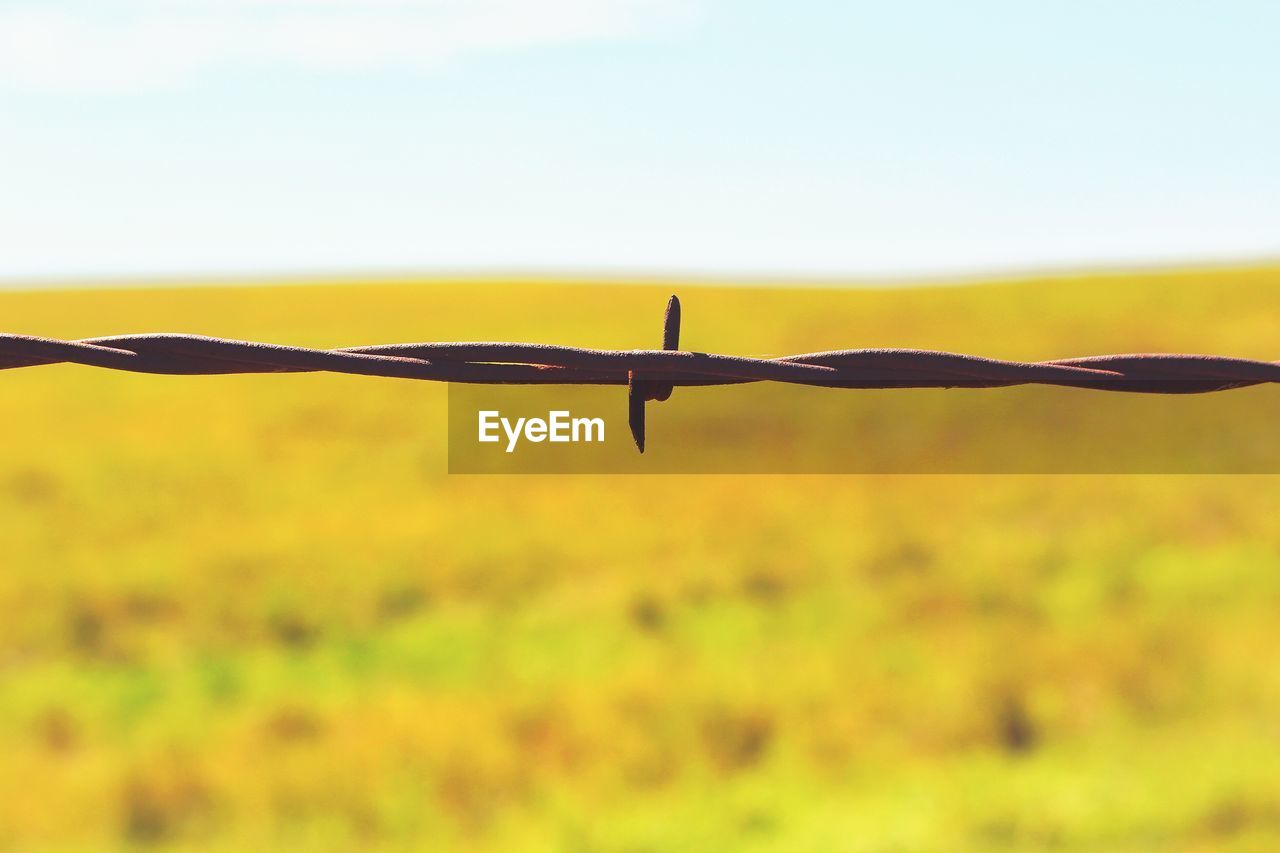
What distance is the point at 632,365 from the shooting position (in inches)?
64.8

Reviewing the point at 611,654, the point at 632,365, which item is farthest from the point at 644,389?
the point at 611,654

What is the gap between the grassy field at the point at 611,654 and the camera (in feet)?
21.0

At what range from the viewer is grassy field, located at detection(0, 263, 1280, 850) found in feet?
21.0

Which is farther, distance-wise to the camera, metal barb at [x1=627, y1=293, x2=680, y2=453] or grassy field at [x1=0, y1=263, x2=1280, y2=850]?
grassy field at [x1=0, y1=263, x2=1280, y2=850]

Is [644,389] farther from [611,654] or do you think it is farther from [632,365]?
[611,654]

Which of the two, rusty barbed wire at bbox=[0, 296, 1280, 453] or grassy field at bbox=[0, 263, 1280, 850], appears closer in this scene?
rusty barbed wire at bbox=[0, 296, 1280, 453]

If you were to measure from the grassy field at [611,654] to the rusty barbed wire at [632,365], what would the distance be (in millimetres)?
4534

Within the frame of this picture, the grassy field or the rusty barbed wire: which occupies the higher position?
the rusty barbed wire

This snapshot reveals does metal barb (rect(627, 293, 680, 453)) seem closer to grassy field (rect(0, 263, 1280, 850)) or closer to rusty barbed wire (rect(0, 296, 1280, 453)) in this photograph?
rusty barbed wire (rect(0, 296, 1280, 453))

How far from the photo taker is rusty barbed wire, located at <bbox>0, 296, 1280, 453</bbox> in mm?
1625

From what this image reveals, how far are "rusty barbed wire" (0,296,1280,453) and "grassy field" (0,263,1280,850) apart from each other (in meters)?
4.53

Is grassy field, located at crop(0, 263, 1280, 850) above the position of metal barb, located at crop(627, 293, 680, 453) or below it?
below

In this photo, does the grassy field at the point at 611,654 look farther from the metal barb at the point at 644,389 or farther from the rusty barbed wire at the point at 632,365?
the metal barb at the point at 644,389

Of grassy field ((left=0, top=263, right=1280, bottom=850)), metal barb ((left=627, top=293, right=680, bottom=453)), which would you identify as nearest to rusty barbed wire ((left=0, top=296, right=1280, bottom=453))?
metal barb ((left=627, top=293, right=680, bottom=453))
